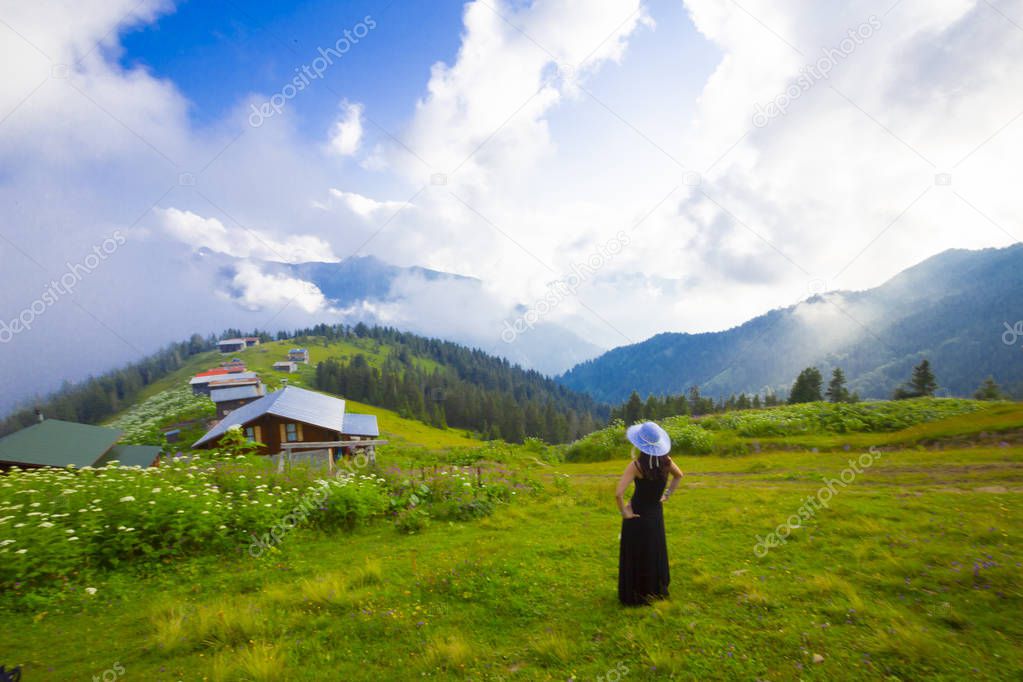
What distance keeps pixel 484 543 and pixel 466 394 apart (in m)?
120

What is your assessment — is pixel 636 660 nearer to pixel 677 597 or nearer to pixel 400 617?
pixel 677 597

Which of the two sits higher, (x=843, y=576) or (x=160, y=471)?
(x=160, y=471)

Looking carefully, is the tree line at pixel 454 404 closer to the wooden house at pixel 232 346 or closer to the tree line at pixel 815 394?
the tree line at pixel 815 394

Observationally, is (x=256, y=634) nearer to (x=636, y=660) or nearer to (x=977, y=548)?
(x=636, y=660)

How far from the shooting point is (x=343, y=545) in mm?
9742

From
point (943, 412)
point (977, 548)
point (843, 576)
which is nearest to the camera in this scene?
point (843, 576)

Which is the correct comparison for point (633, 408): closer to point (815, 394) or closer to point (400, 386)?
point (815, 394)

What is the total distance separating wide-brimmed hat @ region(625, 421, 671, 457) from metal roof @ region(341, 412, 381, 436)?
31615 millimetres

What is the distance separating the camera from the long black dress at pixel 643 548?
6.18m

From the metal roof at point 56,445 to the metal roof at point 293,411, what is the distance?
6562mm

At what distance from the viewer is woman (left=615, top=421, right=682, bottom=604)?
20.2 feet

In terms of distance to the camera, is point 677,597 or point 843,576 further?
point 843,576

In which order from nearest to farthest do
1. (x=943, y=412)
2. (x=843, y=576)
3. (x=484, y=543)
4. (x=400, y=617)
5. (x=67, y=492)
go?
(x=400, y=617)
(x=843, y=576)
(x=67, y=492)
(x=484, y=543)
(x=943, y=412)

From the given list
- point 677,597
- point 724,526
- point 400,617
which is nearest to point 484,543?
point 400,617
